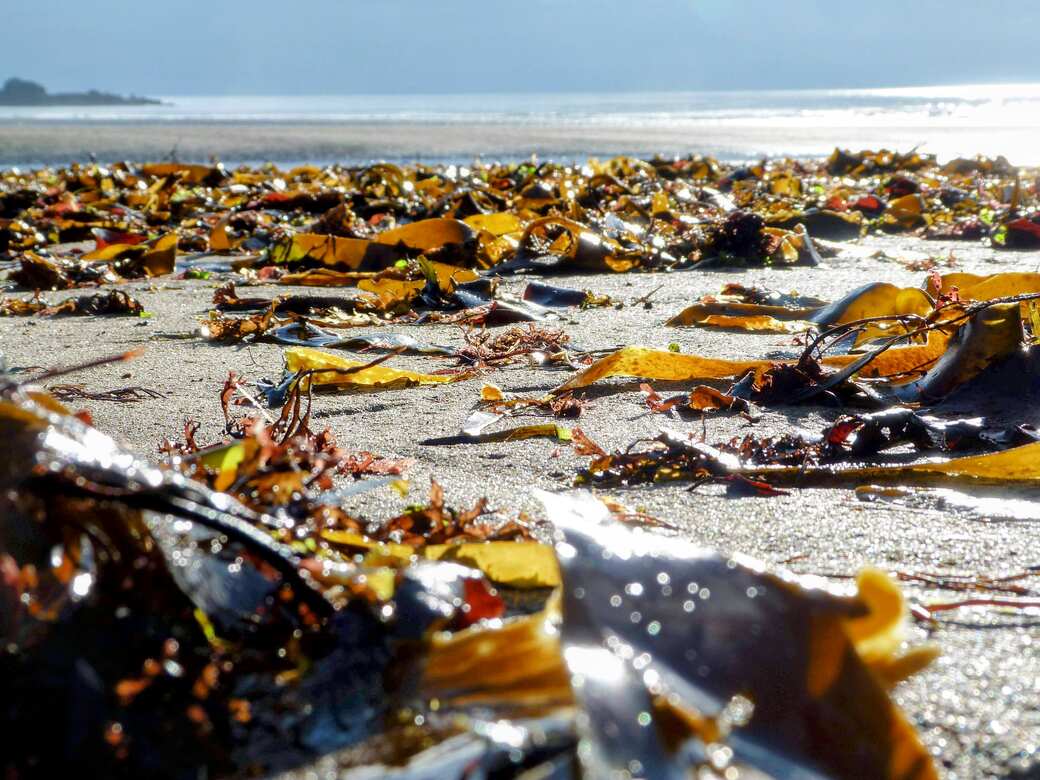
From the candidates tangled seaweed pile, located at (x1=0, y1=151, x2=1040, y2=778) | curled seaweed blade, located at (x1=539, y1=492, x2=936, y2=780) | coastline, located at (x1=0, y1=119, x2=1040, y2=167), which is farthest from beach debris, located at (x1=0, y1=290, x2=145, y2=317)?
coastline, located at (x1=0, y1=119, x2=1040, y2=167)

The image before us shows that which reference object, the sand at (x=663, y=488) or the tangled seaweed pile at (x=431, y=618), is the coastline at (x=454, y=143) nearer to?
the sand at (x=663, y=488)

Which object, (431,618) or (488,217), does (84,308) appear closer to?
(488,217)

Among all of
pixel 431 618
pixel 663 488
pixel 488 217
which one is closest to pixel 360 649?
pixel 431 618

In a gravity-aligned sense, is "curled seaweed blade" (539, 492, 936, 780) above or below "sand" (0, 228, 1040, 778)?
above

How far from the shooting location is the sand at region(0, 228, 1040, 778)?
899 millimetres

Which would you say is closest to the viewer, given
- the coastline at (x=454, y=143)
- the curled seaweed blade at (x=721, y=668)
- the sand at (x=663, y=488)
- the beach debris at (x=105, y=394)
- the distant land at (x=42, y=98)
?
the curled seaweed blade at (x=721, y=668)

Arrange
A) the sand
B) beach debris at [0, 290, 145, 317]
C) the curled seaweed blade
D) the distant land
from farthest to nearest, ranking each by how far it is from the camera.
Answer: the distant land → beach debris at [0, 290, 145, 317] → the sand → the curled seaweed blade

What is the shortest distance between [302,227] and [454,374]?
3263 mm

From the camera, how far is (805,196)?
23.2 feet

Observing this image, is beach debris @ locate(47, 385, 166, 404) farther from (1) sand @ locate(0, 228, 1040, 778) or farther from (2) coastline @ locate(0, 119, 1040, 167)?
(2) coastline @ locate(0, 119, 1040, 167)

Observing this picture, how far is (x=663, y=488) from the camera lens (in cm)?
148

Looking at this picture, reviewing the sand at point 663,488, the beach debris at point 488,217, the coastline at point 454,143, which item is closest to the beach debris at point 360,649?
the sand at point 663,488

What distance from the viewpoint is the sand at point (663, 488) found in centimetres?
90

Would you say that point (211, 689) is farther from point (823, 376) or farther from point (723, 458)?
point (823, 376)
